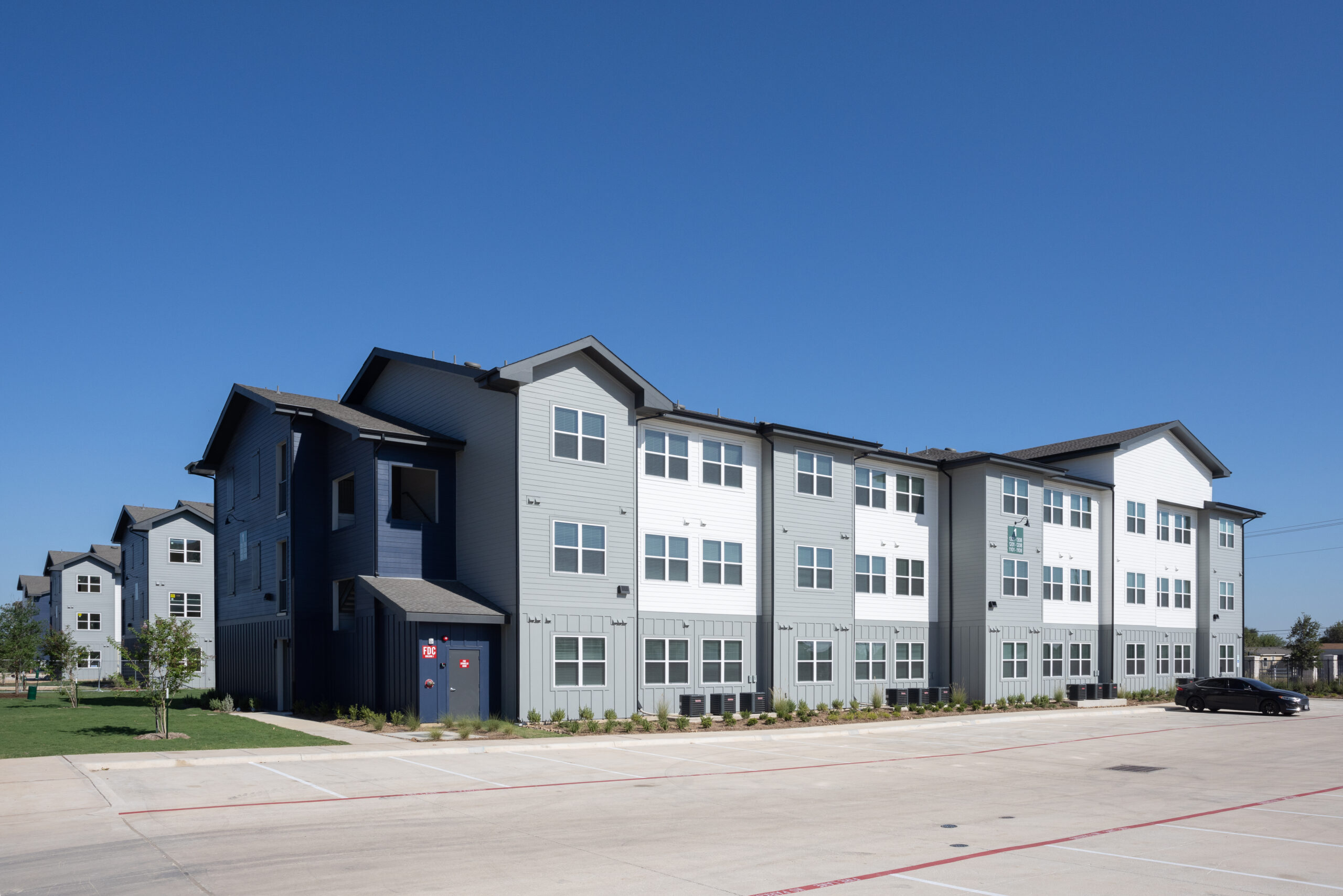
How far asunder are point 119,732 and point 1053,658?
34.8 meters

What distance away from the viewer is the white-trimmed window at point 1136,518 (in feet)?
159

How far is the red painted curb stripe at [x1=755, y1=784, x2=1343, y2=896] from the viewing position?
1010cm

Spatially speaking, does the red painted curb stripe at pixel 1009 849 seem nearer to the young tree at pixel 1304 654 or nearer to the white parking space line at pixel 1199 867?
the white parking space line at pixel 1199 867

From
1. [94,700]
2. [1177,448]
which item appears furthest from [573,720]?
[1177,448]

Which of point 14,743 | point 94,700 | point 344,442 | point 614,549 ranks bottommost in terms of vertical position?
point 94,700

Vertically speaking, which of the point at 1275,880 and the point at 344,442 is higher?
the point at 344,442

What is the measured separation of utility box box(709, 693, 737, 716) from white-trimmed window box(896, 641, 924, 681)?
9.97 metres

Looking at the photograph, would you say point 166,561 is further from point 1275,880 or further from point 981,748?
point 1275,880

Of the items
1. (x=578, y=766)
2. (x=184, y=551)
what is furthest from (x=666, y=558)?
(x=184, y=551)

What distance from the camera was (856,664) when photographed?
38.0m

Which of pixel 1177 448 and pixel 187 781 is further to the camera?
pixel 1177 448

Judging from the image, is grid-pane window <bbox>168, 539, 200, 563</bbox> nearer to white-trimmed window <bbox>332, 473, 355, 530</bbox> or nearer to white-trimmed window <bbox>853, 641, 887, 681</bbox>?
white-trimmed window <bbox>332, 473, 355, 530</bbox>

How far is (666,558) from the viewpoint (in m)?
32.5

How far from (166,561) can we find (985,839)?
186 ft
